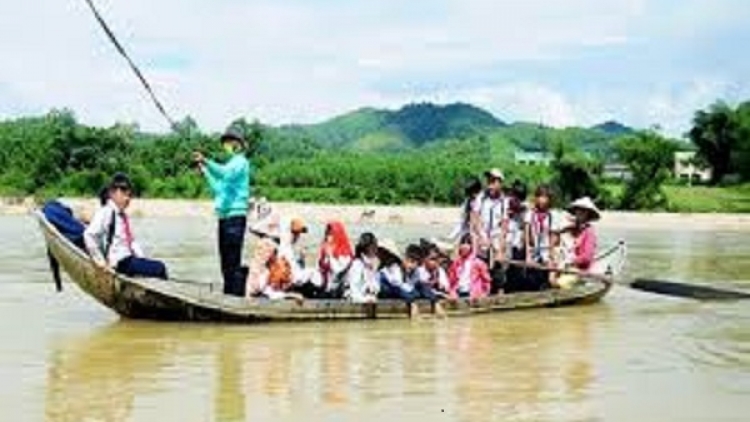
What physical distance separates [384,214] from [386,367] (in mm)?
42449

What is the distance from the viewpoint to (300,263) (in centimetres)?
1199

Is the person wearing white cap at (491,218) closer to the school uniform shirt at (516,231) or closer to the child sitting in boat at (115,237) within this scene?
the school uniform shirt at (516,231)

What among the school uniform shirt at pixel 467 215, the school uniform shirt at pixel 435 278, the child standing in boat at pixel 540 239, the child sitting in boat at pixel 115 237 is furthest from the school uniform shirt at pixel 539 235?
the child sitting in boat at pixel 115 237

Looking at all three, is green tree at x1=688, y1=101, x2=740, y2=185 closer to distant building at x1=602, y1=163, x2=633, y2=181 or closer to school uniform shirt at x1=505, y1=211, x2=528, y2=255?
distant building at x1=602, y1=163, x2=633, y2=181

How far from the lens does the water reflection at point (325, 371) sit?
7602 millimetres

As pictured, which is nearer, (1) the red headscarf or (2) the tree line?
(1) the red headscarf

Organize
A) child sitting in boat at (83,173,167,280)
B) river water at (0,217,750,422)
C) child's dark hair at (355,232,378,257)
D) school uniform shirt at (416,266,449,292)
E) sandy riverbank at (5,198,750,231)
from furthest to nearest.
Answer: sandy riverbank at (5,198,750,231)
school uniform shirt at (416,266,449,292)
child's dark hair at (355,232,378,257)
child sitting in boat at (83,173,167,280)
river water at (0,217,750,422)

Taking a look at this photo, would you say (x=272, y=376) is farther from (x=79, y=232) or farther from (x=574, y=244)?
(x=574, y=244)

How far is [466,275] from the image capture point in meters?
13.2

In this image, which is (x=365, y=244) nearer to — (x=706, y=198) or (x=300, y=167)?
(x=706, y=198)

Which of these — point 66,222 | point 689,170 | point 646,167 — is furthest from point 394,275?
point 689,170

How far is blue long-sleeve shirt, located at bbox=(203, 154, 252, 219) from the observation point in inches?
433

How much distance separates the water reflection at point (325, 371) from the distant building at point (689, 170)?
5600cm

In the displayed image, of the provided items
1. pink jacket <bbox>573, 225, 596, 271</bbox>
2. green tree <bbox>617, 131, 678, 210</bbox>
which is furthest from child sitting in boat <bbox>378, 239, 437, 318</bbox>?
green tree <bbox>617, 131, 678, 210</bbox>
